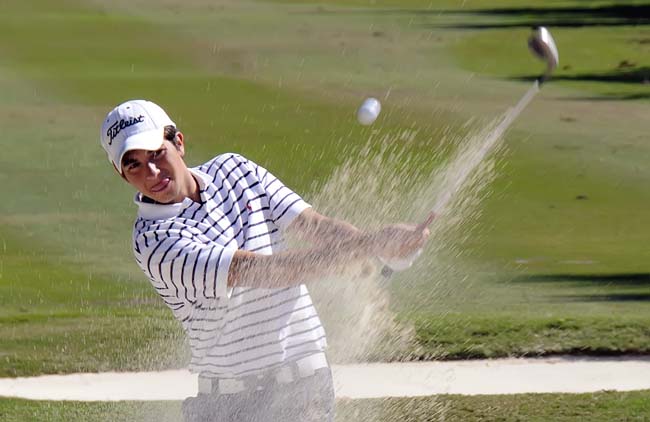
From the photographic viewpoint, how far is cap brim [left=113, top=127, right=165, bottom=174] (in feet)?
15.0

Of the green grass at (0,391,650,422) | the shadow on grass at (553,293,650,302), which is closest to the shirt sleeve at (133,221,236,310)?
the green grass at (0,391,650,422)

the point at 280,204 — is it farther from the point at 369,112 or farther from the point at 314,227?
the point at 369,112

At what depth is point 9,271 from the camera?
435 inches

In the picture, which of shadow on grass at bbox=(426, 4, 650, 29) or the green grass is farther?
shadow on grass at bbox=(426, 4, 650, 29)

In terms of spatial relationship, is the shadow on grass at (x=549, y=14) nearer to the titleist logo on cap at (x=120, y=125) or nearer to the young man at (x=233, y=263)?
the young man at (x=233, y=263)

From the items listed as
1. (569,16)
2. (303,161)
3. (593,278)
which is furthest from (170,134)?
(569,16)

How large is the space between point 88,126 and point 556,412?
10976mm

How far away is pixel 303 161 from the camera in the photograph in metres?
14.9

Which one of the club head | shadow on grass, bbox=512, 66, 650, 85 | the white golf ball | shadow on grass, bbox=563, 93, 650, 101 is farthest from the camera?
shadow on grass, bbox=512, 66, 650, 85

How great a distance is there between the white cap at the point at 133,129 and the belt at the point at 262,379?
0.71 metres

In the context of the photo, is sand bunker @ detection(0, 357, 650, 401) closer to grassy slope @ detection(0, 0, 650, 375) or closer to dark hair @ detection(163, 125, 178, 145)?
grassy slope @ detection(0, 0, 650, 375)

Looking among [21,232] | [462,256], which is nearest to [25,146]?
[21,232]

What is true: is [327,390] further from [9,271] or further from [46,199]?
[46,199]

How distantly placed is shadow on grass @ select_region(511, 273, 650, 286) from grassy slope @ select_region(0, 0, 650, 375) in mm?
24
